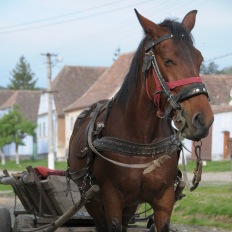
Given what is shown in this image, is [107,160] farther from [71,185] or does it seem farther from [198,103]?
[71,185]

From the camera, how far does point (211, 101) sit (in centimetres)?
2945

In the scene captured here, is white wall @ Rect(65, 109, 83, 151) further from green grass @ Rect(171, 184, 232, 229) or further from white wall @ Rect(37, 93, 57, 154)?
green grass @ Rect(171, 184, 232, 229)

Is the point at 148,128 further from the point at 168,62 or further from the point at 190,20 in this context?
the point at 190,20

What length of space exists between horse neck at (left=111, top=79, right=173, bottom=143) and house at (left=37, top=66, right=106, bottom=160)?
45.2m

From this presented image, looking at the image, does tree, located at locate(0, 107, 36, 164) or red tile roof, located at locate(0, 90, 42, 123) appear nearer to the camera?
tree, located at locate(0, 107, 36, 164)

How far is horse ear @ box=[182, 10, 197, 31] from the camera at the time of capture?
4926mm

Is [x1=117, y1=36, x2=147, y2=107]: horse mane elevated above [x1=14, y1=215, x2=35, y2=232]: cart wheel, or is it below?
above

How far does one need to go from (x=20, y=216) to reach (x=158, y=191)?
7.64 feet

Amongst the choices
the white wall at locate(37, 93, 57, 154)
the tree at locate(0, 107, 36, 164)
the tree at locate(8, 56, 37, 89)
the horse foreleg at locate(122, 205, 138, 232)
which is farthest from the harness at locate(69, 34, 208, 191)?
the tree at locate(8, 56, 37, 89)

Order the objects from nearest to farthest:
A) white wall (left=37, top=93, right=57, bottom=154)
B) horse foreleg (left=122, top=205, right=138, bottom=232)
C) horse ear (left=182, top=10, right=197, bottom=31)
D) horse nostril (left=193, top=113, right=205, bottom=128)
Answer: horse nostril (left=193, top=113, right=205, bottom=128) < horse ear (left=182, top=10, right=197, bottom=31) < horse foreleg (left=122, top=205, right=138, bottom=232) < white wall (left=37, top=93, right=57, bottom=154)

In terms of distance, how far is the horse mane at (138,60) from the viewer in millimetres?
4703

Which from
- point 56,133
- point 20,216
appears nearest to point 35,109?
point 56,133

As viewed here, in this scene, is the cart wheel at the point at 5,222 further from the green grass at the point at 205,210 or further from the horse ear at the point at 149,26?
the green grass at the point at 205,210

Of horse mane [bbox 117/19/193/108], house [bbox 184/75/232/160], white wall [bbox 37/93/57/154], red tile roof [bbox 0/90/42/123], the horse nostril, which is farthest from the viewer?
red tile roof [bbox 0/90/42/123]
